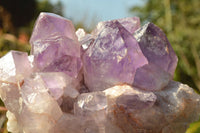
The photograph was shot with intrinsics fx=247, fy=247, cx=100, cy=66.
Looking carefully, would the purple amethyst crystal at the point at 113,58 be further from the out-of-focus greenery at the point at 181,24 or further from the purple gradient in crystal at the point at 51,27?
the out-of-focus greenery at the point at 181,24

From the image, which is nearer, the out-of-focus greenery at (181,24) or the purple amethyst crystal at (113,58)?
the purple amethyst crystal at (113,58)

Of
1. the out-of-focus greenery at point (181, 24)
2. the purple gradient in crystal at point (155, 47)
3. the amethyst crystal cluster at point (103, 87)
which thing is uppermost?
the purple gradient in crystal at point (155, 47)

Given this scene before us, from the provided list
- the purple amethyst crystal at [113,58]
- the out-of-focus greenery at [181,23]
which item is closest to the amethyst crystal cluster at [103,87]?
the purple amethyst crystal at [113,58]

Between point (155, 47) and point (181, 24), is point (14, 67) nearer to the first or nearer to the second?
point (155, 47)

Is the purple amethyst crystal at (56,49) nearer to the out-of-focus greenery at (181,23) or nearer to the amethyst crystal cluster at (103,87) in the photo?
the amethyst crystal cluster at (103,87)

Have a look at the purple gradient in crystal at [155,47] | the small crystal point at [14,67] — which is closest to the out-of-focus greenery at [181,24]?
the purple gradient in crystal at [155,47]

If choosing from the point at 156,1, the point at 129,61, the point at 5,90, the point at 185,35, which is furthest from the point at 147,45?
the point at 156,1

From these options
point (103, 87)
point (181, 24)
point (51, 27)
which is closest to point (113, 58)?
point (103, 87)

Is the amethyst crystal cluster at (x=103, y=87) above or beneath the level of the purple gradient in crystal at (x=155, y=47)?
beneath
